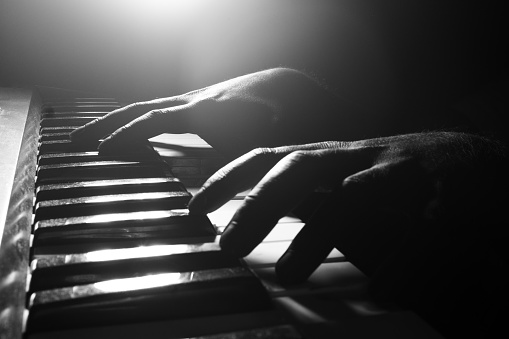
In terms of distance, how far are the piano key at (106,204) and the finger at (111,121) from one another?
39 centimetres

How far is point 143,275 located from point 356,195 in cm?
31

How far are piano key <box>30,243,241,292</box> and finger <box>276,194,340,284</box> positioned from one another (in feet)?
0.21

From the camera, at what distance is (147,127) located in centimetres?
114

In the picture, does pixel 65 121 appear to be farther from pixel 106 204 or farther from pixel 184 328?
pixel 184 328

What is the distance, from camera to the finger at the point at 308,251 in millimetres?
606

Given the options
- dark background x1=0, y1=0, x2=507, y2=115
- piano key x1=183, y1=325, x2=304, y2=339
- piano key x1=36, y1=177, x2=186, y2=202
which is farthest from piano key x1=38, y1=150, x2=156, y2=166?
dark background x1=0, y1=0, x2=507, y2=115

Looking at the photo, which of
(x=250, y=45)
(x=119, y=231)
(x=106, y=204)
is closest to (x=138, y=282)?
(x=119, y=231)

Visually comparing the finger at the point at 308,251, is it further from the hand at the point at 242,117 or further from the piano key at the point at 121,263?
the hand at the point at 242,117

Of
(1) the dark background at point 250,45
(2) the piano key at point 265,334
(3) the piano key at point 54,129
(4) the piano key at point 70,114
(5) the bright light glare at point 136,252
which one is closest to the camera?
(2) the piano key at point 265,334

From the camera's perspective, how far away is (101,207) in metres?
0.77

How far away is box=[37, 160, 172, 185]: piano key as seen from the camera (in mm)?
907

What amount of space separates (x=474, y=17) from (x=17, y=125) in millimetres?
1555

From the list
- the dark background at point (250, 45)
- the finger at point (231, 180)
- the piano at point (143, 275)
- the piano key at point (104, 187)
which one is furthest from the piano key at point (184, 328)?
the dark background at point (250, 45)

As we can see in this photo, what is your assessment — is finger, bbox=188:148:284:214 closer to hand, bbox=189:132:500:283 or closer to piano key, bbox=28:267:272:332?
hand, bbox=189:132:500:283
